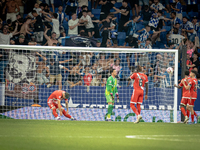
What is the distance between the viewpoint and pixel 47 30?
14.8 m

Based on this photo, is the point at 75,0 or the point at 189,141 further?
the point at 75,0

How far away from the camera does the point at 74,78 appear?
39.3 ft

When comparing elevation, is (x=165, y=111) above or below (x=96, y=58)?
below

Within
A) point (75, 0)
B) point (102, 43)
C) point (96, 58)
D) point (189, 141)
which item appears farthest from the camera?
point (75, 0)

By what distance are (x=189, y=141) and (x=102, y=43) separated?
9859 millimetres

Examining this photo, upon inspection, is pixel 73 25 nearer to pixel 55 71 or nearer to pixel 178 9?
pixel 55 71

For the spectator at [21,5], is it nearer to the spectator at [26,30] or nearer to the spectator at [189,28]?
the spectator at [26,30]

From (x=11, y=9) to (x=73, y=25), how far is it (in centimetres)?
346

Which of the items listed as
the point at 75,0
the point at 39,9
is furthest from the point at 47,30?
the point at 75,0

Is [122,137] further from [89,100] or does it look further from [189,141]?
[89,100]

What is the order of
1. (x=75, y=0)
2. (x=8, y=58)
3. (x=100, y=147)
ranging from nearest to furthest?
(x=100, y=147)
(x=8, y=58)
(x=75, y=0)

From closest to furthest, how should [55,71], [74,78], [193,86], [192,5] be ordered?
[193,86]
[55,71]
[74,78]
[192,5]

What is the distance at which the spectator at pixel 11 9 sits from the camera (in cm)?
1512

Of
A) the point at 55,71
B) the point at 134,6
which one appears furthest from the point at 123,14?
the point at 55,71
